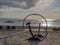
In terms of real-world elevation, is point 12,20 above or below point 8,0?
below

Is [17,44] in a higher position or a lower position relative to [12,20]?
lower

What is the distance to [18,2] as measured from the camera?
993 centimetres

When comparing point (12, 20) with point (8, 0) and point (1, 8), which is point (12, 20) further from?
point (8, 0)

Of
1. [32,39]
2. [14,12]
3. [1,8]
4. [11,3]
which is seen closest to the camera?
[32,39]

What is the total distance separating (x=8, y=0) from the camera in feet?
33.2

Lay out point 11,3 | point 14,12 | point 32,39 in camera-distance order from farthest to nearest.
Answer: point 11,3, point 14,12, point 32,39

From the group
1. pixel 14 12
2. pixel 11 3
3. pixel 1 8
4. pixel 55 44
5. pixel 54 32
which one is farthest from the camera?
pixel 11 3

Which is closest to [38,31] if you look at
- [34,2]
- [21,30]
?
[21,30]

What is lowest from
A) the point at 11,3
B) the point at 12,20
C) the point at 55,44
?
the point at 55,44

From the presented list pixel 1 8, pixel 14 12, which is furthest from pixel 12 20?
pixel 1 8

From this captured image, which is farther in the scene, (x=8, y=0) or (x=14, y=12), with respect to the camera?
(x=8, y=0)

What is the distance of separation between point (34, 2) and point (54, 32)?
393 cm

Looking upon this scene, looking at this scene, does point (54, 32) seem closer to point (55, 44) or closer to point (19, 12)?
point (55, 44)

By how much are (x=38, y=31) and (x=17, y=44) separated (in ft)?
2.90
